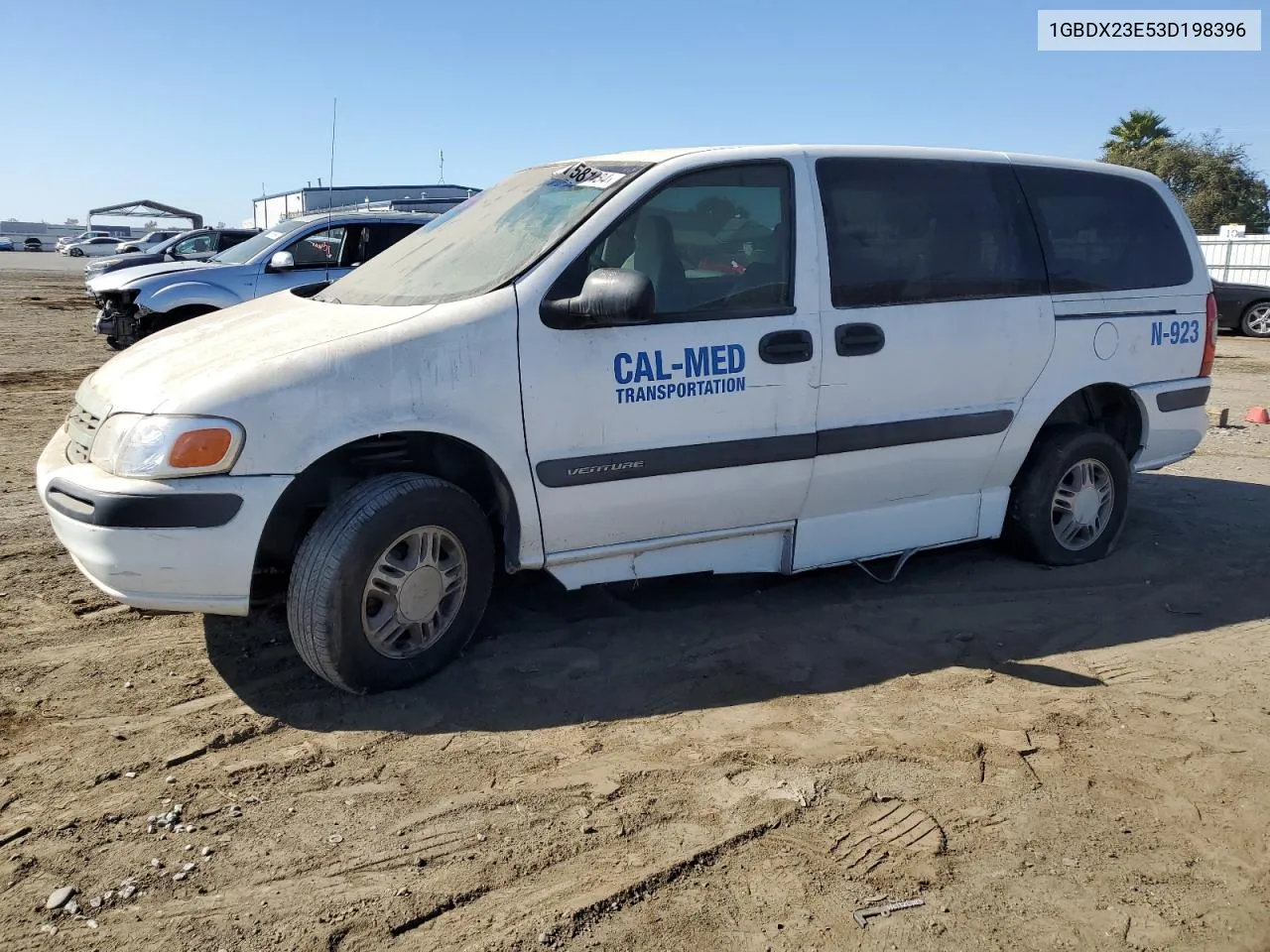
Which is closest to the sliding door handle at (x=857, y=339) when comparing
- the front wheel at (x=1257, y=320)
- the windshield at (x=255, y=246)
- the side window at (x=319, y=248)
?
the side window at (x=319, y=248)

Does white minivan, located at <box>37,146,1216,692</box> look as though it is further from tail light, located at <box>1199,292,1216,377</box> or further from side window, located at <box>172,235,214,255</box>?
side window, located at <box>172,235,214,255</box>

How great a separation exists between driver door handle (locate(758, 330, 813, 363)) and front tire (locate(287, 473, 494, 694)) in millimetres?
1270

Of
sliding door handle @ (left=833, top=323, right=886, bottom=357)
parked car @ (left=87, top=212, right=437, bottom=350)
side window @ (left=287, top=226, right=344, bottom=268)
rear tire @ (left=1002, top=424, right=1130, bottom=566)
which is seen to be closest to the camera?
sliding door handle @ (left=833, top=323, right=886, bottom=357)

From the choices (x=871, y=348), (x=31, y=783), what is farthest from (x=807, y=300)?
(x=31, y=783)

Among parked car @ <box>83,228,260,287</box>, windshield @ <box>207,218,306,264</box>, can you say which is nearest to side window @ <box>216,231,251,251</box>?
parked car @ <box>83,228,260,287</box>

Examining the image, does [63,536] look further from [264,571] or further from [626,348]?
[626,348]

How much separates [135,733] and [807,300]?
9.46ft

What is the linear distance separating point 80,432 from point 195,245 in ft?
57.9

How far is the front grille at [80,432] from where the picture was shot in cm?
369

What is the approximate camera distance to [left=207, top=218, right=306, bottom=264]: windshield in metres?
11.3

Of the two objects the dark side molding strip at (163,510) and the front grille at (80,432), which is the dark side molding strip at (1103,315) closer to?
the dark side molding strip at (163,510)

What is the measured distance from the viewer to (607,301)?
3.72 meters

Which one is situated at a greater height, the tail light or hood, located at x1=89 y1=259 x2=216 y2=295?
hood, located at x1=89 y1=259 x2=216 y2=295

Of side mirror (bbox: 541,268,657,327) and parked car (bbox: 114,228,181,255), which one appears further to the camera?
parked car (bbox: 114,228,181,255)
